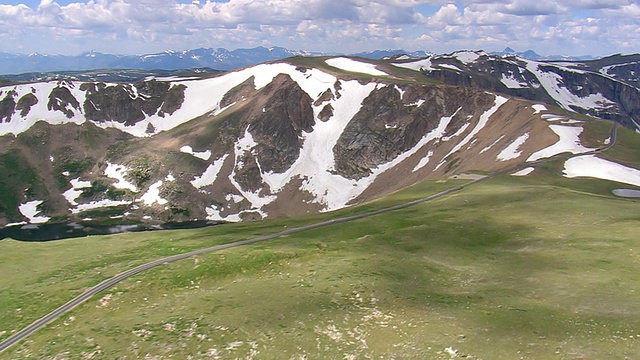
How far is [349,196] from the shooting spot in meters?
195

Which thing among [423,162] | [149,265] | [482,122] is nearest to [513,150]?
[482,122]

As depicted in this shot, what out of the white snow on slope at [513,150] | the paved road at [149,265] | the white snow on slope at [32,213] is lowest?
the white snow on slope at [32,213]

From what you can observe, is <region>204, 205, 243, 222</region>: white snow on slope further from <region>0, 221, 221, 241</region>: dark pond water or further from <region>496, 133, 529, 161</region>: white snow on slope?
<region>496, 133, 529, 161</region>: white snow on slope

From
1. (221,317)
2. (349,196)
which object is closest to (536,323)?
(221,317)

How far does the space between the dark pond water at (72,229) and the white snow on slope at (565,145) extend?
442 feet

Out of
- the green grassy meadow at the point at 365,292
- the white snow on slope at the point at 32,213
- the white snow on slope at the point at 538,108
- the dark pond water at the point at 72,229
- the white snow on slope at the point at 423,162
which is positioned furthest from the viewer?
the white snow on slope at the point at 32,213

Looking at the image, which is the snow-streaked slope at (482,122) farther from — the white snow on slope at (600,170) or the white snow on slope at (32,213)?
the white snow on slope at (32,213)

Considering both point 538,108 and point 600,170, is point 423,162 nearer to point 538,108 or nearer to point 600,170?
point 538,108

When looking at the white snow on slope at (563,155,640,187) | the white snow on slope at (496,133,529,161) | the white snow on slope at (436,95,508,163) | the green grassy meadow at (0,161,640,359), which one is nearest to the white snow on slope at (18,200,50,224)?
the green grassy meadow at (0,161,640,359)

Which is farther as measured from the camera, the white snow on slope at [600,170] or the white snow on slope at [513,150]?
the white snow on slope at [513,150]

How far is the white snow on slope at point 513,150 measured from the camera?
12750cm

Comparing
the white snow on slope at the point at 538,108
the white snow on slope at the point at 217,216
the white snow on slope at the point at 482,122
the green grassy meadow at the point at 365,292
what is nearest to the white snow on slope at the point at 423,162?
the white snow on slope at the point at 482,122

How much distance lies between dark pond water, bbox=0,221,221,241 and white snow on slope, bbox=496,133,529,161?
4876 inches

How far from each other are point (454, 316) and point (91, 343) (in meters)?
30.6
